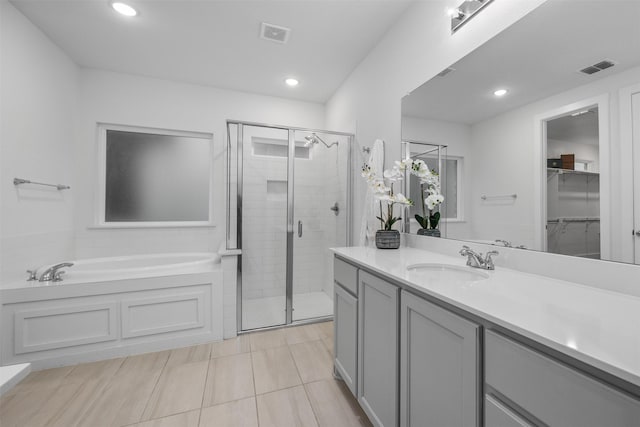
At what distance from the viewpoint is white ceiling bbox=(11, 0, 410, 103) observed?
74.5 inches

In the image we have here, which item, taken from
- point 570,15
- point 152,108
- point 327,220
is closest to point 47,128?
point 152,108

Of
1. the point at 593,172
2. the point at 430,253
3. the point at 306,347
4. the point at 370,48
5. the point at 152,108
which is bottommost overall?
the point at 306,347

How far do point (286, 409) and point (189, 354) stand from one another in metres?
1.02

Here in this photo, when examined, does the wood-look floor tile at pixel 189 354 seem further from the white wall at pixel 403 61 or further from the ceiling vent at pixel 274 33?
the ceiling vent at pixel 274 33

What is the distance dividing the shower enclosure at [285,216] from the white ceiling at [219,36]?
0.69 metres

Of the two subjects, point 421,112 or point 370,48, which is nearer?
point 421,112

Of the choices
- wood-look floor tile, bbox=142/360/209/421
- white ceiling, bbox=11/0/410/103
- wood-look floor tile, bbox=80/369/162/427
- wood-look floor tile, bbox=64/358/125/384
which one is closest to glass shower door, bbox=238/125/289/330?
wood-look floor tile, bbox=142/360/209/421

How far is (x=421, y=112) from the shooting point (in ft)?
5.74

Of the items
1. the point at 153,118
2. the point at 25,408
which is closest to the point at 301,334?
the point at 25,408

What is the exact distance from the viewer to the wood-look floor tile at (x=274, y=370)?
1.69 metres

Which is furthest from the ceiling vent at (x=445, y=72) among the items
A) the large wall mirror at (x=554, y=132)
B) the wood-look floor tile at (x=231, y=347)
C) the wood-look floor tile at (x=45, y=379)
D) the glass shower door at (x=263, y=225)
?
the wood-look floor tile at (x=45, y=379)

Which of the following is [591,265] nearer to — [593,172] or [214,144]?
[593,172]

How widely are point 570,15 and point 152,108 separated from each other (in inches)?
136

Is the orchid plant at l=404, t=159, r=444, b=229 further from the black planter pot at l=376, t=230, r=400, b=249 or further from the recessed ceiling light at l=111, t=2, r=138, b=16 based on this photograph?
the recessed ceiling light at l=111, t=2, r=138, b=16
